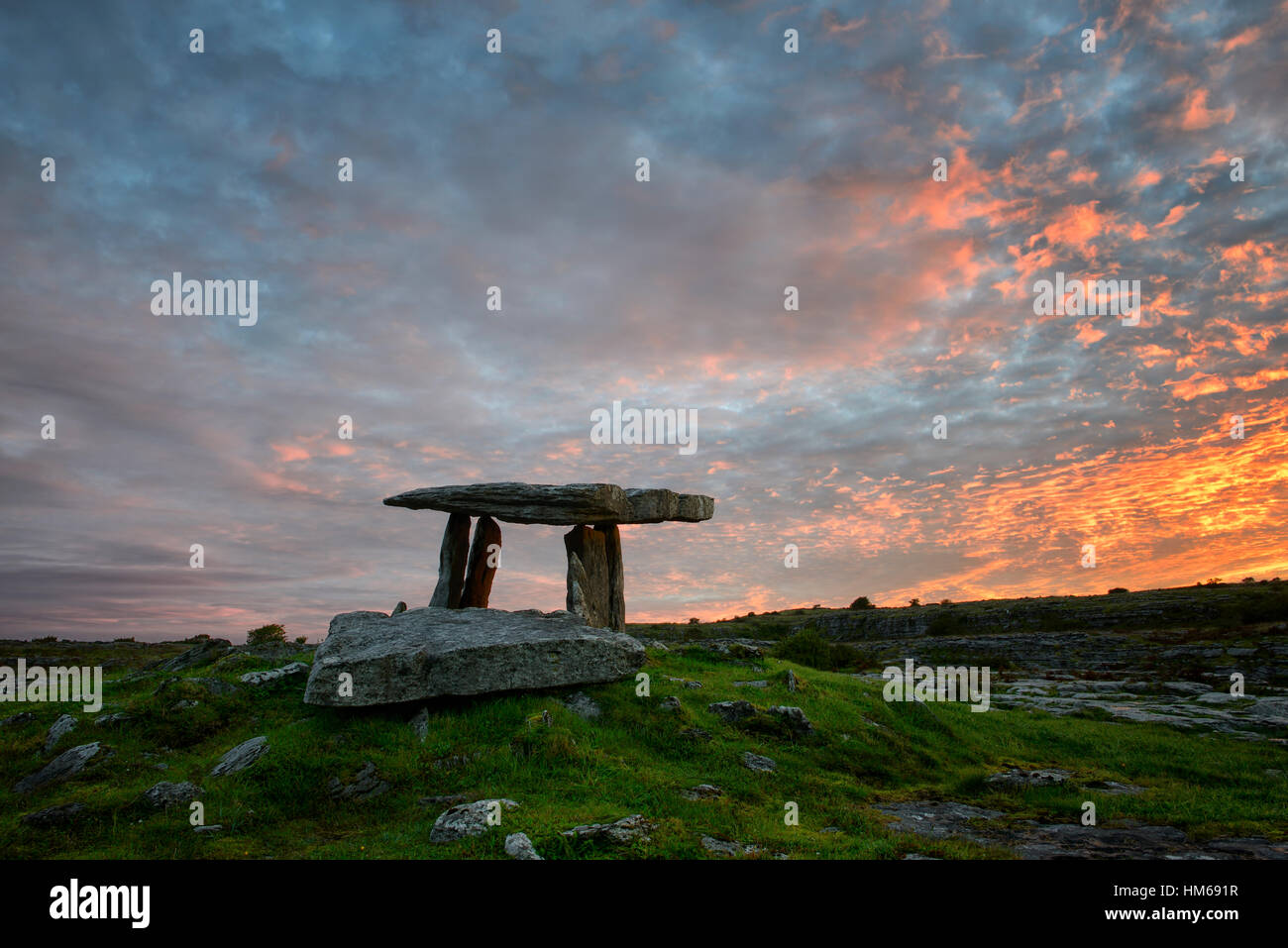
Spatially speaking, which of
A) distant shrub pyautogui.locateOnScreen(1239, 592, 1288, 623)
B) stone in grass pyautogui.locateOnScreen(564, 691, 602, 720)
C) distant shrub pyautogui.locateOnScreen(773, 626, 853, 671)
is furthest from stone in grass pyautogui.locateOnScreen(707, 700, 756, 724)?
distant shrub pyautogui.locateOnScreen(1239, 592, 1288, 623)

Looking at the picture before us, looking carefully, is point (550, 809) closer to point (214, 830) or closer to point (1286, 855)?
point (214, 830)

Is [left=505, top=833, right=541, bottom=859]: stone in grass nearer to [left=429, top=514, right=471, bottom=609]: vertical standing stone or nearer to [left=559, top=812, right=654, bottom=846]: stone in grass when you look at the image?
[left=559, top=812, right=654, bottom=846]: stone in grass

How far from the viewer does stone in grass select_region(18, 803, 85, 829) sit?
1077 cm

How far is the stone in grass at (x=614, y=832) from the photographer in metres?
8.98

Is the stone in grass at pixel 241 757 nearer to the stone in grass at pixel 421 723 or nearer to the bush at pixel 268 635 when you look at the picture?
the stone in grass at pixel 421 723

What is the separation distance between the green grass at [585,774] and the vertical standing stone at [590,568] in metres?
4.57

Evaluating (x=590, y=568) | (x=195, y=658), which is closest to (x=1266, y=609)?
(x=590, y=568)

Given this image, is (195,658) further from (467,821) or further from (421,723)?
(467,821)

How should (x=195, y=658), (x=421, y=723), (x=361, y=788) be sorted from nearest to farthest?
(x=361, y=788), (x=421, y=723), (x=195, y=658)

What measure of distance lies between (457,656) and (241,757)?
14.3 ft

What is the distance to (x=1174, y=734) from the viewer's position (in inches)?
813

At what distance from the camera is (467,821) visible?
9.84m

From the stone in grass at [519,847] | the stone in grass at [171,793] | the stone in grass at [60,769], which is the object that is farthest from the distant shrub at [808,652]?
the stone in grass at [60,769]

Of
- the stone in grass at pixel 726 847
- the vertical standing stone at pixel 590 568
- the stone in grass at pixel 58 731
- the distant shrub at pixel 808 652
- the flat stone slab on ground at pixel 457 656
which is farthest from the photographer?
the distant shrub at pixel 808 652
